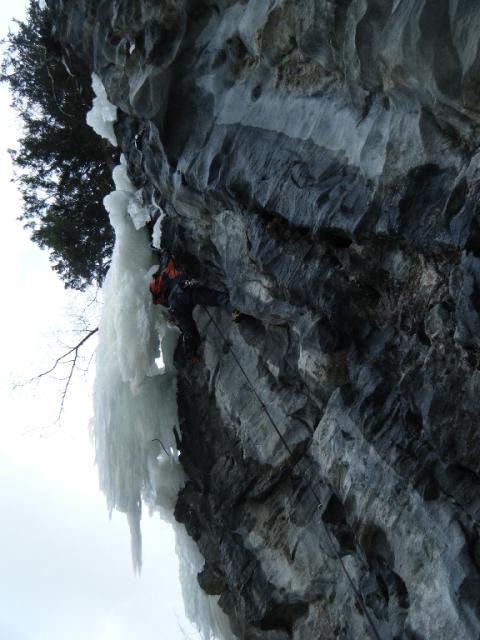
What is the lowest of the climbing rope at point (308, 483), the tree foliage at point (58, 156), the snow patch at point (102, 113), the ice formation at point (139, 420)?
the climbing rope at point (308, 483)

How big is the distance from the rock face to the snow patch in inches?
30.5

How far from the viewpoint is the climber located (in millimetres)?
7500

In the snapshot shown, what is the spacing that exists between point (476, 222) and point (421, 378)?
1.22 m

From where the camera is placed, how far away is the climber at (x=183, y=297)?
7500mm

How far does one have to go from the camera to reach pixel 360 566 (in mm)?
4992

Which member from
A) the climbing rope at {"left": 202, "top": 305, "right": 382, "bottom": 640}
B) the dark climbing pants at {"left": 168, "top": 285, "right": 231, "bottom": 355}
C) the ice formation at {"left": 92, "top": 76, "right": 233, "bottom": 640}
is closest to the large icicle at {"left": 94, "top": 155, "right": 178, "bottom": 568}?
the ice formation at {"left": 92, "top": 76, "right": 233, "bottom": 640}

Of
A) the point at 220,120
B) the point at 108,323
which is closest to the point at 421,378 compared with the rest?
the point at 220,120

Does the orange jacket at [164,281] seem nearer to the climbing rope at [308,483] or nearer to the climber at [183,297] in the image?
the climber at [183,297]

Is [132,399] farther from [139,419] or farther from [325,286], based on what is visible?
[325,286]

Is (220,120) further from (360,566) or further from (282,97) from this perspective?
(360,566)

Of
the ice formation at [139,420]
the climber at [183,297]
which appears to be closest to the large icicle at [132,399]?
the ice formation at [139,420]

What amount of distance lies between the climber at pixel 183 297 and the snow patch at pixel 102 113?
2.08m

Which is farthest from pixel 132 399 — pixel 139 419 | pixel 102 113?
pixel 102 113

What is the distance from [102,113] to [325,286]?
5.20 meters
